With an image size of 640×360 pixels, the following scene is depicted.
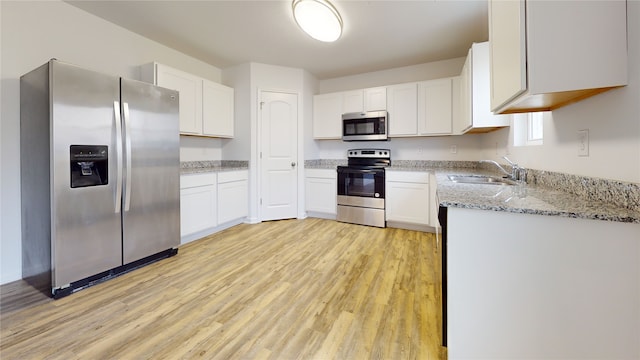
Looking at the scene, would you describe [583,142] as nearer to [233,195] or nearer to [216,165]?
[233,195]

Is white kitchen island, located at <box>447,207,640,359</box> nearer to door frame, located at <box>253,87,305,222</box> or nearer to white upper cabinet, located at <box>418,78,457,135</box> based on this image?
white upper cabinet, located at <box>418,78,457,135</box>

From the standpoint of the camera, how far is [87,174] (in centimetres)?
205

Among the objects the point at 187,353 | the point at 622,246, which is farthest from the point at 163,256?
the point at 622,246

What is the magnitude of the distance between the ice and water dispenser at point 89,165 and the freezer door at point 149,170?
0.15m

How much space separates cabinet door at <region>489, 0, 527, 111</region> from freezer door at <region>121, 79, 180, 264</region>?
8.90 ft

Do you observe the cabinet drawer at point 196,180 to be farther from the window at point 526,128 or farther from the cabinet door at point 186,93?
the window at point 526,128

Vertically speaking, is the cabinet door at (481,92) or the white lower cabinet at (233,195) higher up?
the cabinet door at (481,92)

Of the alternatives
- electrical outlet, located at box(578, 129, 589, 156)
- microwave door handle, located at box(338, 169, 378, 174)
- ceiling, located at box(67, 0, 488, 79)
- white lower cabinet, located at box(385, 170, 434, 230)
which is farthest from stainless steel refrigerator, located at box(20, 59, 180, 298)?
electrical outlet, located at box(578, 129, 589, 156)

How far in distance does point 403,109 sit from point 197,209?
3.14 m

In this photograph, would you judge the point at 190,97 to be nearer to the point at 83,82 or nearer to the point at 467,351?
the point at 83,82

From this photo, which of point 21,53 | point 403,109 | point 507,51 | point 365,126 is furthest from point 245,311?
point 403,109

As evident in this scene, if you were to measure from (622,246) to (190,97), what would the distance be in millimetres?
3785

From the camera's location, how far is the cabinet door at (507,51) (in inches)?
41.9

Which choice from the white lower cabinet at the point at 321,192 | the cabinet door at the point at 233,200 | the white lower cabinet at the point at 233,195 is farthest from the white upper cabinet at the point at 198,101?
the white lower cabinet at the point at 321,192
